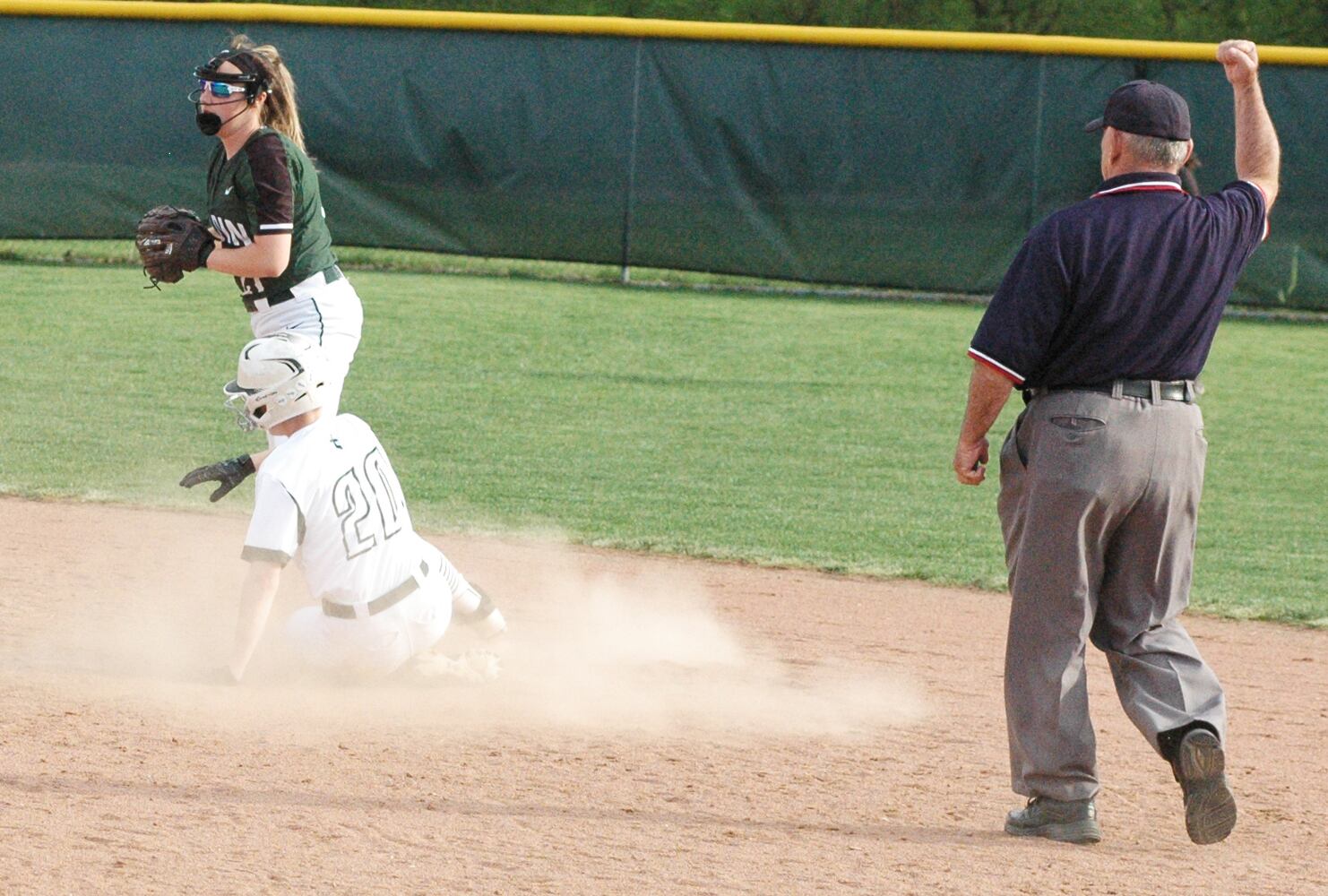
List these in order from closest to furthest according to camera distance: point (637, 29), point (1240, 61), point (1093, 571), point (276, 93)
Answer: point (1093, 571) < point (1240, 61) < point (276, 93) < point (637, 29)

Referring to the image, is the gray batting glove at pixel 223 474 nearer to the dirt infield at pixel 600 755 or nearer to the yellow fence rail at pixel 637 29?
the dirt infield at pixel 600 755

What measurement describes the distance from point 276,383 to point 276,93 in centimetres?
97

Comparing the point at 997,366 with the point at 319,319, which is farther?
the point at 319,319

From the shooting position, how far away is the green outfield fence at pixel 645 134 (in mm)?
13938

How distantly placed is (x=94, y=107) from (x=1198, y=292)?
12170 mm

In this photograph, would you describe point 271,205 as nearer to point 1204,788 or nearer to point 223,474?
point 223,474

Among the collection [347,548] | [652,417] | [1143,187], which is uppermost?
[1143,187]

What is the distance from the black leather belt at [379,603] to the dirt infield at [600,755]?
239 mm

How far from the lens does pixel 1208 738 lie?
3699 mm

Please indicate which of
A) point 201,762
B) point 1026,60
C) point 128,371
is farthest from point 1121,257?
point 1026,60

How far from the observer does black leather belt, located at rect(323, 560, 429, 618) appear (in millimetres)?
4742

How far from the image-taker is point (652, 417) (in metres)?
9.92

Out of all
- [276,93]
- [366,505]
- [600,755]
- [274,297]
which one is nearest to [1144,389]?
[600,755]

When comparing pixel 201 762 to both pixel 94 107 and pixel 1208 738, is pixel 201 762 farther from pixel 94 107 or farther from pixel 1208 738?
pixel 94 107
